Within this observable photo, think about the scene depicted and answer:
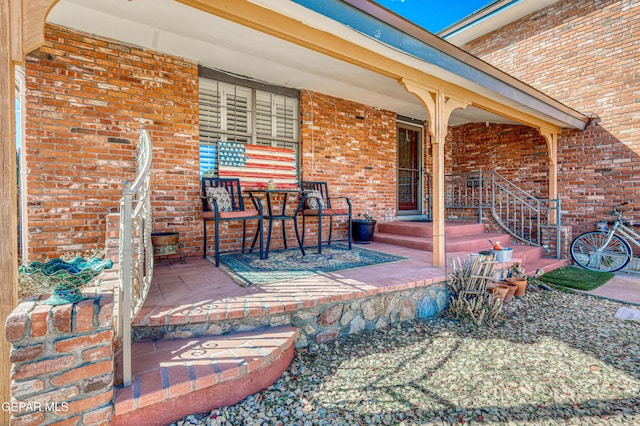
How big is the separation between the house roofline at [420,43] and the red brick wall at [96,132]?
90.5 inches

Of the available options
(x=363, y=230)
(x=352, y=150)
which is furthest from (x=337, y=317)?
(x=352, y=150)

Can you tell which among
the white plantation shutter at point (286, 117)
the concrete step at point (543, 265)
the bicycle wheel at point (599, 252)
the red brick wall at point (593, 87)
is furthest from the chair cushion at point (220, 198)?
the red brick wall at point (593, 87)

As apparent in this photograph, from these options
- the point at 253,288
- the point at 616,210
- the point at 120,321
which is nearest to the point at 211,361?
the point at 120,321

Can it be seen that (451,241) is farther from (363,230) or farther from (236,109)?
(236,109)

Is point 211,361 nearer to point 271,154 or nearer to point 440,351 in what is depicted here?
point 440,351

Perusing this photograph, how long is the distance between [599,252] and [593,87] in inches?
117

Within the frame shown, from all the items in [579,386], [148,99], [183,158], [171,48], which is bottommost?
[579,386]

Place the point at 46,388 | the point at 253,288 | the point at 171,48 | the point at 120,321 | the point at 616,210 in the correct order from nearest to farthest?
the point at 46,388 → the point at 120,321 → the point at 253,288 → the point at 171,48 → the point at 616,210

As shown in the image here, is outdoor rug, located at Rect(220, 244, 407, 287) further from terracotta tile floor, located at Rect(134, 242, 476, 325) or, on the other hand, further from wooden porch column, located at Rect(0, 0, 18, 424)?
wooden porch column, located at Rect(0, 0, 18, 424)

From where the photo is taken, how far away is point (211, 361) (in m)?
1.63

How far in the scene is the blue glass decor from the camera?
Result: 120 cm

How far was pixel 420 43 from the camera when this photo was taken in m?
2.78

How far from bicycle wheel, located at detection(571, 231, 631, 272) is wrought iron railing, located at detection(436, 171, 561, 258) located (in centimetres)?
38

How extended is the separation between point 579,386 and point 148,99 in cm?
457
